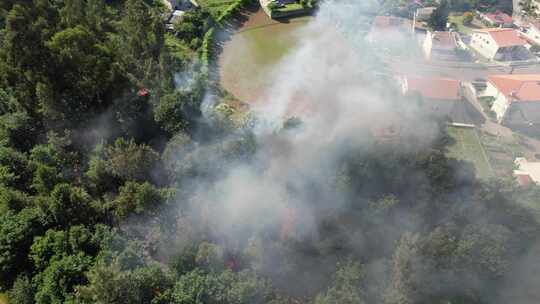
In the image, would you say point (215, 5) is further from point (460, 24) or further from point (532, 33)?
point (532, 33)

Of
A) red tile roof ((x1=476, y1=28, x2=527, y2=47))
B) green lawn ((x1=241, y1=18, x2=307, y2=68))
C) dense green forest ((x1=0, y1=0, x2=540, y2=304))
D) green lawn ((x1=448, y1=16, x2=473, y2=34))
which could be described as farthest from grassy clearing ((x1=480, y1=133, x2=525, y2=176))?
green lawn ((x1=241, y1=18, x2=307, y2=68))

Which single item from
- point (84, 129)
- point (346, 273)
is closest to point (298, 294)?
point (346, 273)

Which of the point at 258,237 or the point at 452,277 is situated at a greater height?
the point at 258,237

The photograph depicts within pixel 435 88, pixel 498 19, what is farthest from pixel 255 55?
pixel 498 19

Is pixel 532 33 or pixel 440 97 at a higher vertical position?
pixel 440 97

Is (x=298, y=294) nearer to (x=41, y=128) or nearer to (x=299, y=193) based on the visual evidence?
(x=299, y=193)

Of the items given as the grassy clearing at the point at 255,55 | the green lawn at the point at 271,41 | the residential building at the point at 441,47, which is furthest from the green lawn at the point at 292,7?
the residential building at the point at 441,47
